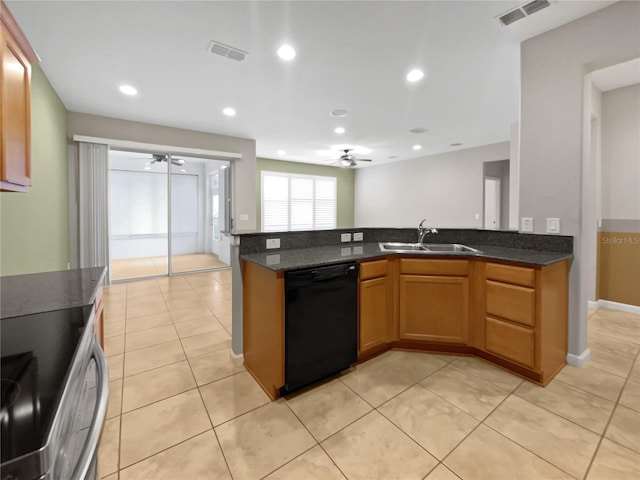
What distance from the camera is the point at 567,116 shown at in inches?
90.7

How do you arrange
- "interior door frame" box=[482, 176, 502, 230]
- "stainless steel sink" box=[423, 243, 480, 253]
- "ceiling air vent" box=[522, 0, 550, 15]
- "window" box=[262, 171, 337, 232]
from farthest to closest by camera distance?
"window" box=[262, 171, 337, 232] → "interior door frame" box=[482, 176, 502, 230] → "stainless steel sink" box=[423, 243, 480, 253] → "ceiling air vent" box=[522, 0, 550, 15]

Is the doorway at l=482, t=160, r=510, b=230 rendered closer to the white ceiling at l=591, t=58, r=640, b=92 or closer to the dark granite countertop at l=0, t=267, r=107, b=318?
the white ceiling at l=591, t=58, r=640, b=92

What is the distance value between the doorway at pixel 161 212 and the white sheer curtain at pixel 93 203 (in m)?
0.51

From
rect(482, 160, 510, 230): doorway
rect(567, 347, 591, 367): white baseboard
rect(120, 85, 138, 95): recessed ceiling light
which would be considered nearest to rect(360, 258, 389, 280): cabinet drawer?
rect(567, 347, 591, 367): white baseboard

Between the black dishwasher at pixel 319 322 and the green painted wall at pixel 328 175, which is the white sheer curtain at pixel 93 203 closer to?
the green painted wall at pixel 328 175

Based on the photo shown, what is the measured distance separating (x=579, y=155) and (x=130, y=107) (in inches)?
214

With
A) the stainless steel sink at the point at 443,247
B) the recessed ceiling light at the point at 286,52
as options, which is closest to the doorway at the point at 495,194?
the stainless steel sink at the point at 443,247

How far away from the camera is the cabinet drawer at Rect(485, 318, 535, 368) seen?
80.6 inches

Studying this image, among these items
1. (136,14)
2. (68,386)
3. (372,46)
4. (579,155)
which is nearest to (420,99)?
(372,46)

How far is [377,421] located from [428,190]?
22.8ft

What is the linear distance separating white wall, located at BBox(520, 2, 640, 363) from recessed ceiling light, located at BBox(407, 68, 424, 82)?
38.0 inches

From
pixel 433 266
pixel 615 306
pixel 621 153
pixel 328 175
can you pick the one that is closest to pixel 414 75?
pixel 433 266

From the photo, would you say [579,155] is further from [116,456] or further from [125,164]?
[125,164]

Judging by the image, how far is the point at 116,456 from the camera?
1445 mm
